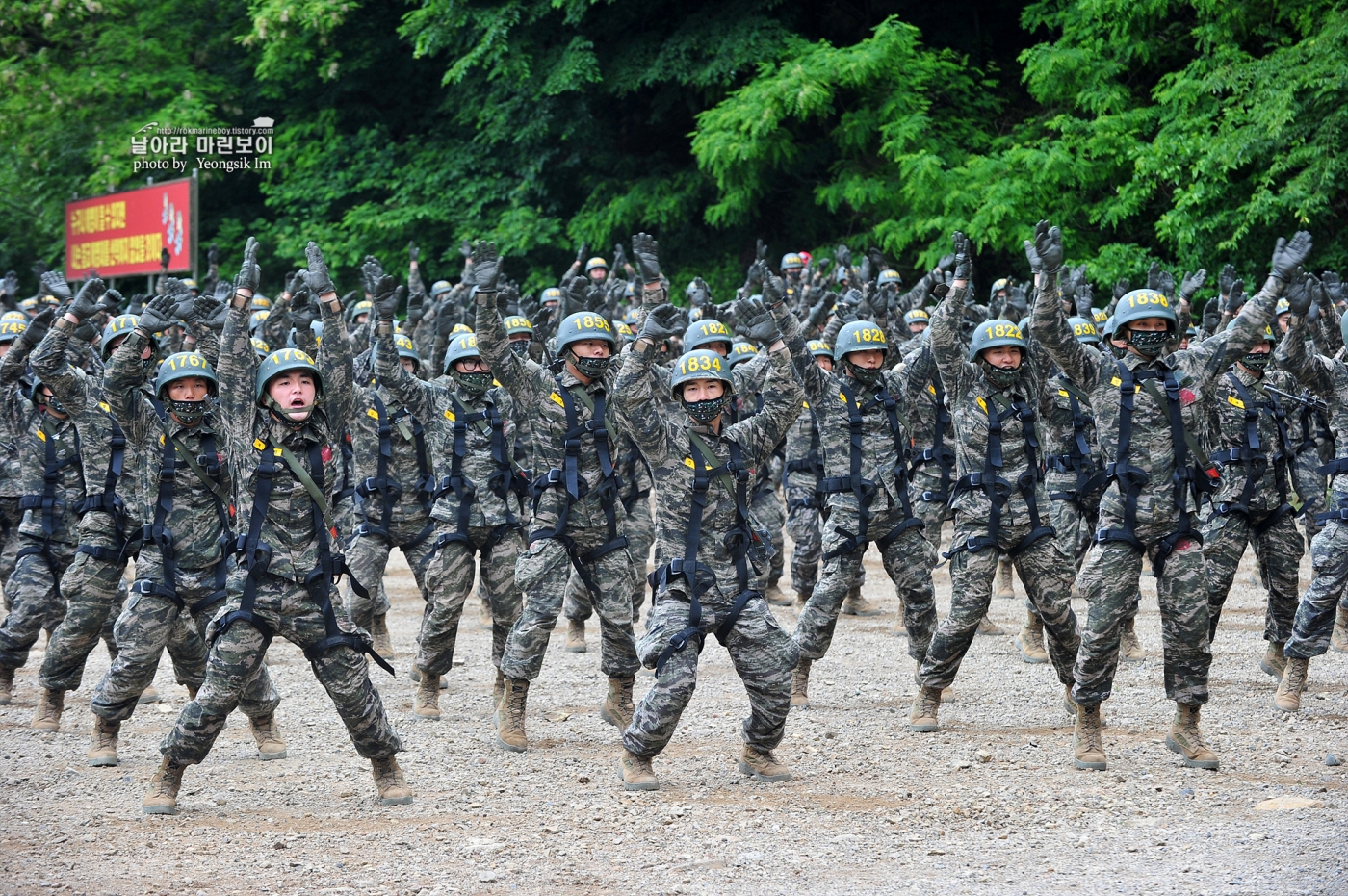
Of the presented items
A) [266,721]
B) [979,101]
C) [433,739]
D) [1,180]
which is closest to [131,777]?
[266,721]

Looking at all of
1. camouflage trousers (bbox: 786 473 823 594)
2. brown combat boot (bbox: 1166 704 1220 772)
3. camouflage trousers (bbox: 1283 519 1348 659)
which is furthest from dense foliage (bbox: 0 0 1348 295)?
brown combat boot (bbox: 1166 704 1220 772)

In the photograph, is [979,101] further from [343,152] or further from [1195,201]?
[343,152]

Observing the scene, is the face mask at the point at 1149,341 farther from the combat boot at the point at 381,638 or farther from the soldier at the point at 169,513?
the combat boot at the point at 381,638

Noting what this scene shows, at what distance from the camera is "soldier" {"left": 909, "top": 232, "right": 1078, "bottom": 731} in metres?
8.17

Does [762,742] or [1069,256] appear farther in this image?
[1069,256]

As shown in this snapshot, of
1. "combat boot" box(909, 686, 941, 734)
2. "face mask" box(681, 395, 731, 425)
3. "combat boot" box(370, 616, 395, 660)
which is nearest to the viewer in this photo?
"face mask" box(681, 395, 731, 425)

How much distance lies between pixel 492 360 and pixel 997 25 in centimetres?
2031

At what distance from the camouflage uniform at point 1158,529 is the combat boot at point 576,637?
15.6 ft

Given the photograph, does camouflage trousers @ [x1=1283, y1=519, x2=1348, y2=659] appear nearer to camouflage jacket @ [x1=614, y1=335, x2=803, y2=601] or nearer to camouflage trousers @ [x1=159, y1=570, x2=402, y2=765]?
camouflage jacket @ [x1=614, y1=335, x2=803, y2=601]

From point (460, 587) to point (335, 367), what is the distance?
236 cm

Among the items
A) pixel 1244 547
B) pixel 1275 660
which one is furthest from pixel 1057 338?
pixel 1275 660

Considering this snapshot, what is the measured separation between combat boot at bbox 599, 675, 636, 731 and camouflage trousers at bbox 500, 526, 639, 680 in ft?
1.78

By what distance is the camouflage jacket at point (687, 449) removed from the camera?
7.29m

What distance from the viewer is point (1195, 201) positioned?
731 inches
